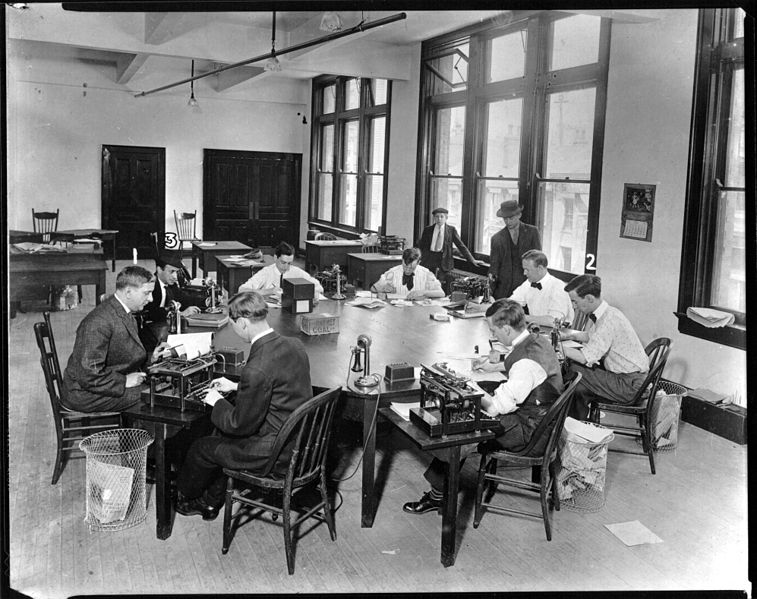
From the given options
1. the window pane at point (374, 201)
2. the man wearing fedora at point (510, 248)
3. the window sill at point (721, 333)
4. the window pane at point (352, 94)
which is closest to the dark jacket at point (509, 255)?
the man wearing fedora at point (510, 248)

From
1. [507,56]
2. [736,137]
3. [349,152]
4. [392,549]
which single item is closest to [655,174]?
[736,137]

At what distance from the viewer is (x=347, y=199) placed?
13617 mm

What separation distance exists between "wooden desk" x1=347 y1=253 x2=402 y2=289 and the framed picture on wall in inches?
142

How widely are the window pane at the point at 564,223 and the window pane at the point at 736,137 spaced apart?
5.89 feet

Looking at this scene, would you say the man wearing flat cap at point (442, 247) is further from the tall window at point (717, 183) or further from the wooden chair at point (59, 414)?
the wooden chair at point (59, 414)

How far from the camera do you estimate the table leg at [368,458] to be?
3.84 m

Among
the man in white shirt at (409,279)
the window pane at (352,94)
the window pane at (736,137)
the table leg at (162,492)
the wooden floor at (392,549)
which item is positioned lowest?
the wooden floor at (392,549)

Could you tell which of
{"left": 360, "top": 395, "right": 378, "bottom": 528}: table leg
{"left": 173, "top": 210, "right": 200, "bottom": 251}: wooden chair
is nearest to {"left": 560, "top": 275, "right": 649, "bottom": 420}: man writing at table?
{"left": 360, "top": 395, "right": 378, "bottom": 528}: table leg

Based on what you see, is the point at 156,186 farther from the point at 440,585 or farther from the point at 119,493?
the point at 440,585

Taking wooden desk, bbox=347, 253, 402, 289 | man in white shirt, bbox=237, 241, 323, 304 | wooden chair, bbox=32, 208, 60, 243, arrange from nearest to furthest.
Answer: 1. man in white shirt, bbox=237, 241, 323, 304
2. wooden desk, bbox=347, 253, 402, 289
3. wooden chair, bbox=32, 208, 60, 243

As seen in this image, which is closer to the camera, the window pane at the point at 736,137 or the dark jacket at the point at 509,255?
the window pane at the point at 736,137

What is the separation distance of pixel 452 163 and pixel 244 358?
6.00 metres

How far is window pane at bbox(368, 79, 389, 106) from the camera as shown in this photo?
11836 mm

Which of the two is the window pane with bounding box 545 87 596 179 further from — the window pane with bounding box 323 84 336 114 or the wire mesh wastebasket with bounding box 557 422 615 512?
the window pane with bounding box 323 84 336 114
